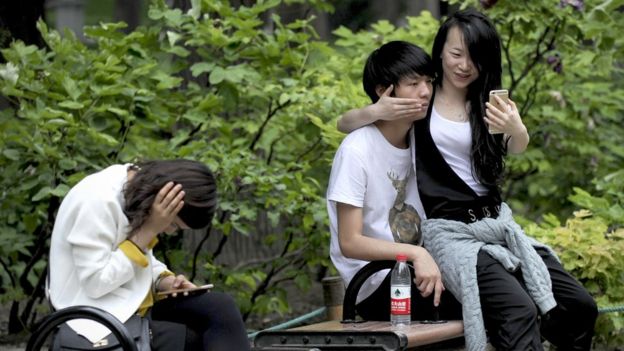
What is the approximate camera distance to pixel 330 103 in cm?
655

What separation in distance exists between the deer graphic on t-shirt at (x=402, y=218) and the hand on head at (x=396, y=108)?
0.88 ft

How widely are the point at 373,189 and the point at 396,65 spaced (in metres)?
0.49

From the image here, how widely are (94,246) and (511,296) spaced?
163cm

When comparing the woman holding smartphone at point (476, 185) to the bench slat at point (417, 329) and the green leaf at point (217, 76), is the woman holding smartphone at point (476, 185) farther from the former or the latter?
the green leaf at point (217, 76)

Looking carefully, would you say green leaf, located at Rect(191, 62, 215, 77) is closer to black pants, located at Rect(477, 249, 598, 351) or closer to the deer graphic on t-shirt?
the deer graphic on t-shirt

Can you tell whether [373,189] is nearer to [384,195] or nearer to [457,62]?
[384,195]

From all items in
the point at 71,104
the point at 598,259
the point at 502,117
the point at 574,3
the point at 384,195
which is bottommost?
the point at 598,259

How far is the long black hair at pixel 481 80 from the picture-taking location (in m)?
5.13

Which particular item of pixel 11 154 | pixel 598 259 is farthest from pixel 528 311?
pixel 11 154

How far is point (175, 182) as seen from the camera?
4211 millimetres

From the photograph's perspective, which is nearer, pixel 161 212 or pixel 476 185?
pixel 161 212

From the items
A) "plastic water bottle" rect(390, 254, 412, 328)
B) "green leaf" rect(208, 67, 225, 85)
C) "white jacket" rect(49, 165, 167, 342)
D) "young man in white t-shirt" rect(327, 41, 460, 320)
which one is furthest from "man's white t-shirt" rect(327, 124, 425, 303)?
"green leaf" rect(208, 67, 225, 85)

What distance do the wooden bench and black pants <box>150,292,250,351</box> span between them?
0.21 metres

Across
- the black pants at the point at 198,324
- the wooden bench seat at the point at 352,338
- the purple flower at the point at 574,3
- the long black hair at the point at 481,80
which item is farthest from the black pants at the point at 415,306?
the purple flower at the point at 574,3
